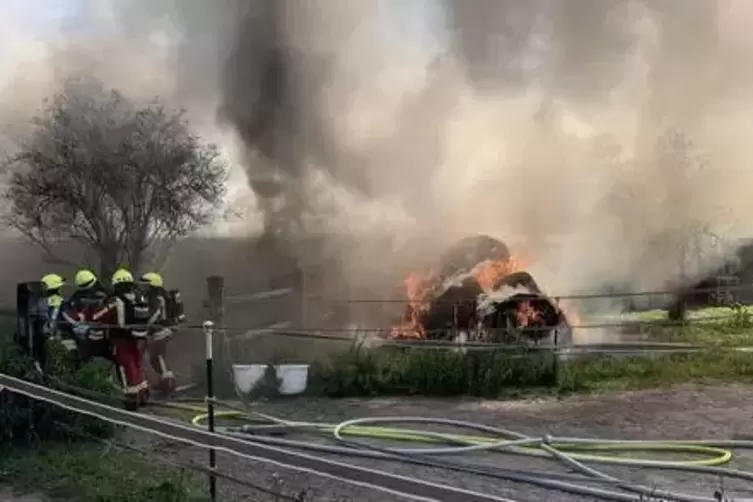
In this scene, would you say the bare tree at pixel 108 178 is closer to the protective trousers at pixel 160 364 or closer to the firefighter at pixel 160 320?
the firefighter at pixel 160 320

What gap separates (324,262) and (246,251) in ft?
4.50

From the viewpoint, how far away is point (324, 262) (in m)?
15.2

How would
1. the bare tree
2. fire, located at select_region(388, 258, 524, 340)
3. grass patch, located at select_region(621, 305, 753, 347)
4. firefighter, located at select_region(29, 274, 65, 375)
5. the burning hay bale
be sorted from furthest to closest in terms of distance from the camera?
grass patch, located at select_region(621, 305, 753, 347)
the bare tree
fire, located at select_region(388, 258, 524, 340)
the burning hay bale
firefighter, located at select_region(29, 274, 65, 375)

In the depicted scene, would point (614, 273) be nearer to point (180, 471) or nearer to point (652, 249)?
point (652, 249)

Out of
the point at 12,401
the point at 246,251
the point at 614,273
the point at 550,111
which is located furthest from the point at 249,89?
the point at 12,401

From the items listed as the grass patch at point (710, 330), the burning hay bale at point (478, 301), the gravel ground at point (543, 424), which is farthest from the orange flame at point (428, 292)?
the grass patch at point (710, 330)

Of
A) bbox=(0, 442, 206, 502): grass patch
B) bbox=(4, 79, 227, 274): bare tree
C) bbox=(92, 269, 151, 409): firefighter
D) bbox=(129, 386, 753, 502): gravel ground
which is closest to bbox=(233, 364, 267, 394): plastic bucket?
bbox=(129, 386, 753, 502): gravel ground

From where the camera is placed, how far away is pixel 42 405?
6.28 metres

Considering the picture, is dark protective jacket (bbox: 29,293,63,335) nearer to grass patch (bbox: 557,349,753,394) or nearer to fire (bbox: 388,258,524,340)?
fire (bbox: 388,258,524,340)

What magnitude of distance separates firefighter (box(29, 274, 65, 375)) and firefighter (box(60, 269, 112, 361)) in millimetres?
109

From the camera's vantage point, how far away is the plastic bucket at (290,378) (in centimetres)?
877

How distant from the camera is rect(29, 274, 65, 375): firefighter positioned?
6.64m

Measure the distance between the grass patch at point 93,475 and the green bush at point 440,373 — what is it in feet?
10.3

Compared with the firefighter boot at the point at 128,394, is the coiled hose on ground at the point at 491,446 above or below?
below
